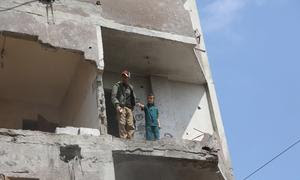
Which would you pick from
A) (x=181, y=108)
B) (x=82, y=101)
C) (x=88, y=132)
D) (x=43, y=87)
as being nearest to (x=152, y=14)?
(x=181, y=108)

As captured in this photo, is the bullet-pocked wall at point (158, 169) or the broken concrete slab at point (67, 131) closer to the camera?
the broken concrete slab at point (67, 131)

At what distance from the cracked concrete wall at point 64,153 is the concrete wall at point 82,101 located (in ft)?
2.44

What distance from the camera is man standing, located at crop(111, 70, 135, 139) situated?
10531 mm

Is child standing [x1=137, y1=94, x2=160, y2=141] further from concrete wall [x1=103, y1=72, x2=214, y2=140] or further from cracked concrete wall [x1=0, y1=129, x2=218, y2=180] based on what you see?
cracked concrete wall [x1=0, y1=129, x2=218, y2=180]

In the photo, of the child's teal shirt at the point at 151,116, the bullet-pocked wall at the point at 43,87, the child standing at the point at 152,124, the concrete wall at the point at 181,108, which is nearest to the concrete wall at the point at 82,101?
the bullet-pocked wall at the point at 43,87

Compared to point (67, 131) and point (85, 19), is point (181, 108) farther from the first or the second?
point (67, 131)

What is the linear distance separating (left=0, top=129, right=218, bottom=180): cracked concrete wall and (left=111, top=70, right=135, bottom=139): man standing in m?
0.52

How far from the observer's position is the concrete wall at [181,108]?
12836 millimetres

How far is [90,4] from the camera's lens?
11.7 meters

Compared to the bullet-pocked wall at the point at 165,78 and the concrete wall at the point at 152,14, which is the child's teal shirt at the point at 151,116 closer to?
the bullet-pocked wall at the point at 165,78

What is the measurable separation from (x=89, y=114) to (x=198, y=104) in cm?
323

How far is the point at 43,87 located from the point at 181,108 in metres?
3.24

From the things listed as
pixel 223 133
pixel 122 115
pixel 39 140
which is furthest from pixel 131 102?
pixel 223 133

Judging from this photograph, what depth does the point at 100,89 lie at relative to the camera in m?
10.7
